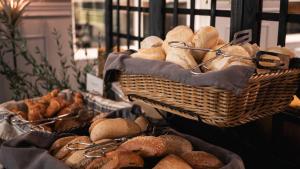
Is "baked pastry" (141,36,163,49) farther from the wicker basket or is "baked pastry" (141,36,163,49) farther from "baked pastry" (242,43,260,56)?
"baked pastry" (242,43,260,56)

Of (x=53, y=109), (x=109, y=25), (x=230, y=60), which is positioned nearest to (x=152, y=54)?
(x=230, y=60)

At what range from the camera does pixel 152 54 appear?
893 millimetres

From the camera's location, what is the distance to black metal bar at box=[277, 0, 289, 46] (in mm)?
938

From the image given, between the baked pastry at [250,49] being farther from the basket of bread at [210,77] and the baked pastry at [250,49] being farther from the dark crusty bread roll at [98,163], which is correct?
the dark crusty bread roll at [98,163]

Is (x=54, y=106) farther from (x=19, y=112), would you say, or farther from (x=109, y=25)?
(x=109, y=25)

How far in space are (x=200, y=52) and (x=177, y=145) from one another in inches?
9.9

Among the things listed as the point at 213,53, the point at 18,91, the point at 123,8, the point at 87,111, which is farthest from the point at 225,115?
the point at 18,91

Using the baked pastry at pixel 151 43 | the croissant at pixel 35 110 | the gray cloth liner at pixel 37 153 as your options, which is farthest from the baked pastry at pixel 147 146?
the croissant at pixel 35 110

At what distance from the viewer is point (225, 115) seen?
29.3 inches

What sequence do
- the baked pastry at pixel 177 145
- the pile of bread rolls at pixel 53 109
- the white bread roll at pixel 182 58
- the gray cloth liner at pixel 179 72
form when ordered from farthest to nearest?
the pile of bread rolls at pixel 53 109, the baked pastry at pixel 177 145, the white bread roll at pixel 182 58, the gray cloth liner at pixel 179 72

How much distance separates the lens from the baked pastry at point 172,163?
82cm

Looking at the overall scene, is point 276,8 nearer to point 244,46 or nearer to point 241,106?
point 244,46

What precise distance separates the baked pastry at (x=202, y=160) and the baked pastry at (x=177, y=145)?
31 mm

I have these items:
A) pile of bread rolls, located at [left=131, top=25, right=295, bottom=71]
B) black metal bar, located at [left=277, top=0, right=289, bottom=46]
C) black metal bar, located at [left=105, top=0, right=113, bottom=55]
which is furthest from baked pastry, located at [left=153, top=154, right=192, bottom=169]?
black metal bar, located at [left=105, top=0, right=113, bottom=55]
